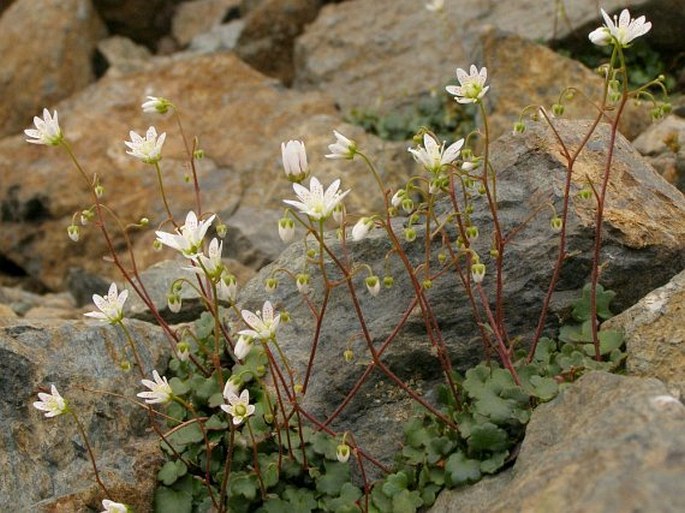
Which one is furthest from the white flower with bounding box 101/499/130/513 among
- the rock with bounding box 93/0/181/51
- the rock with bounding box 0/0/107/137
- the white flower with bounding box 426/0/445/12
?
the rock with bounding box 93/0/181/51

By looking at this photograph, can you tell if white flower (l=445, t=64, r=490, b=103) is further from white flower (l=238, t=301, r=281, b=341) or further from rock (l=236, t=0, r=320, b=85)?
rock (l=236, t=0, r=320, b=85)

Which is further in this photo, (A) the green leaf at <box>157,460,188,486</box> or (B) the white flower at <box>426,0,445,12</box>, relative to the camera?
(B) the white flower at <box>426,0,445,12</box>

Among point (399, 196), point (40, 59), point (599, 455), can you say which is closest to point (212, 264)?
point (399, 196)

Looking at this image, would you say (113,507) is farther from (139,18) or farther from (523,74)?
(139,18)

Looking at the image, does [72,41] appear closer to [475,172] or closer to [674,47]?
[674,47]

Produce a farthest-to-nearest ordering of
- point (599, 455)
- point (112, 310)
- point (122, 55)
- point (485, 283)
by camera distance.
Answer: point (122, 55)
point (485, 283)
point (112, 310)
point (599, 455)

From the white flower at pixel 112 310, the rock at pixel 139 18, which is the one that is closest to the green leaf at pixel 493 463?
the white flower at pixel 112 310
